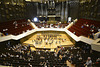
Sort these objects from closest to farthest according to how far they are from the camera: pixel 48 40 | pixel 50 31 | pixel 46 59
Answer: pixel 46 59, pixel 48 40, pixel 50 31

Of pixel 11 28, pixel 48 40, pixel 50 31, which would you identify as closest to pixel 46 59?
pixel 48 40

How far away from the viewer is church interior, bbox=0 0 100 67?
26.1ft

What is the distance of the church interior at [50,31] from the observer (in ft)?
26.1

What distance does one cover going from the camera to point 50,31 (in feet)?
60.3

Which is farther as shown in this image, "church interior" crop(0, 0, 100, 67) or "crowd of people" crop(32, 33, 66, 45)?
"crowd of people" crop(32, 33, 66, 45)

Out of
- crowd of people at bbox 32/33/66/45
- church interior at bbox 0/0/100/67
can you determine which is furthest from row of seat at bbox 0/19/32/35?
crowd of people at bbox 32/33/66/45

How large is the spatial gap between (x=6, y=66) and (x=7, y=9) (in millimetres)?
12114

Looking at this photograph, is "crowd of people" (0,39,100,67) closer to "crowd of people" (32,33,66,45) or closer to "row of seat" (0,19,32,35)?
"crowd of people" (32,33,66,45)

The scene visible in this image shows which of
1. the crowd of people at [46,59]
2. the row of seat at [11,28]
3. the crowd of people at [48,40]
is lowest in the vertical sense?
the crowd of people at [48,40]

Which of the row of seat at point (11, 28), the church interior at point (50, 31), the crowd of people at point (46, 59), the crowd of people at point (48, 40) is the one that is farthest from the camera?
the crowd of people at point (48, 40)

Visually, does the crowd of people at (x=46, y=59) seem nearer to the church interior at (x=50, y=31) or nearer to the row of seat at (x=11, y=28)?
the church interior at (x=50, y=31)

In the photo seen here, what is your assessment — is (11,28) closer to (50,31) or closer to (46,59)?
(50,31)

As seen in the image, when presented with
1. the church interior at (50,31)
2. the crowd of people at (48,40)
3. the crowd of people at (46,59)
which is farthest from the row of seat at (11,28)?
the crowd of people at (46,59)

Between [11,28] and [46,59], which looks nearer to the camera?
[46,59]
